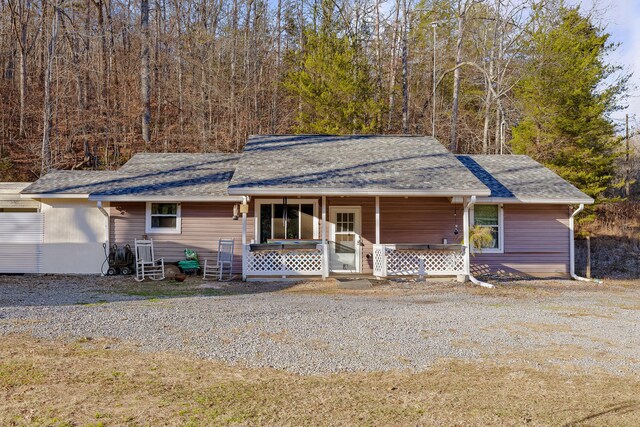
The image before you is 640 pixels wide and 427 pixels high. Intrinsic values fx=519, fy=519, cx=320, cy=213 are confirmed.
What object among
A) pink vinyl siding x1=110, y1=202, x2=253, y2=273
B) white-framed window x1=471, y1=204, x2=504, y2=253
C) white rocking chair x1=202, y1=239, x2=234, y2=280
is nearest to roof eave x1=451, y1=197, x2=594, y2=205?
white-framed window x1=471, y1=204, x2=504, y2=253

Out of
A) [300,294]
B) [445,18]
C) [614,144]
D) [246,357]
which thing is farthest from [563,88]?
[246,357]

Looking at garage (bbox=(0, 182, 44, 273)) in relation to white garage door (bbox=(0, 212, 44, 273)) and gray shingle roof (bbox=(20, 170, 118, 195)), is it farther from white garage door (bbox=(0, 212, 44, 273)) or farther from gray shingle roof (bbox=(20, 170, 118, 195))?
gray shingle roof (bbox=(20, 170, 118, 195))

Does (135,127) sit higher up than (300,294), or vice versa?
(135,127)

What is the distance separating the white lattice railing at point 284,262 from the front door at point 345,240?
4.06ft

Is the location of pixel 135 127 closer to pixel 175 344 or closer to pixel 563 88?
pixel 563 88

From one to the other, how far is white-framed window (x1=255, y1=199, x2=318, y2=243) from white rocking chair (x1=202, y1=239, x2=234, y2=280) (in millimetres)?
916

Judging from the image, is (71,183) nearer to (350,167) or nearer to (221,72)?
(350,167)

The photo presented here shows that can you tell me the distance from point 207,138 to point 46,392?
2193 centimetres

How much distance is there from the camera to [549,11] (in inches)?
909

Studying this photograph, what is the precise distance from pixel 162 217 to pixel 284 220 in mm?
3467

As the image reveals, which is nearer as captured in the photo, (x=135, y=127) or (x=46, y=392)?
(x=46, y=392)

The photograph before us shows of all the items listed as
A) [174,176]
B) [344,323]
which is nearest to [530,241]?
[344,323]

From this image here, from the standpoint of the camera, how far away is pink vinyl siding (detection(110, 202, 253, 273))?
1460cm

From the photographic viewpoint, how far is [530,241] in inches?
588
